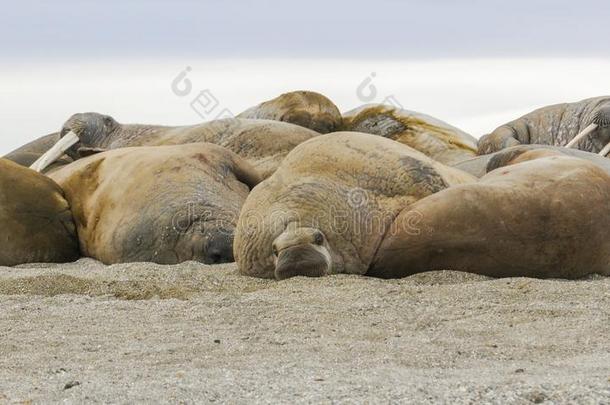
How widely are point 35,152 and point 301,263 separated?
8.15m

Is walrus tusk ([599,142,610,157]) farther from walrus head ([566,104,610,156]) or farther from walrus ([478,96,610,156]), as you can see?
walrus head ([566,104,610,156])

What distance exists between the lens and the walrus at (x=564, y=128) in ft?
60.9

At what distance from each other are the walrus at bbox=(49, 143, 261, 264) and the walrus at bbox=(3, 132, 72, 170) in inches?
111

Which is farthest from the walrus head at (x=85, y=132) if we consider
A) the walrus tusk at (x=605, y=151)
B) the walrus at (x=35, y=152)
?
the walrus tusk at (x=605, y=151)

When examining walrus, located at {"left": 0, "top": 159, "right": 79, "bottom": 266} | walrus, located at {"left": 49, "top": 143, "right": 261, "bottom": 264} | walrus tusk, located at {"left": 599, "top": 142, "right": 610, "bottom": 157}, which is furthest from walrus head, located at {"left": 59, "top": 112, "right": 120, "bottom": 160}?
walrus tusk, located at {"left": 599, "top": 142, "right": 610, "bottom": 157}

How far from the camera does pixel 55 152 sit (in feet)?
46.5

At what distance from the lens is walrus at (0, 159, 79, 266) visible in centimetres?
1064

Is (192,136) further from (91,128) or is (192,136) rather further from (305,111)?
(91,128)

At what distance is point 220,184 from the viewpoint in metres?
10.4

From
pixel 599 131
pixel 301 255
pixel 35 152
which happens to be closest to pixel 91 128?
pixel 35 152

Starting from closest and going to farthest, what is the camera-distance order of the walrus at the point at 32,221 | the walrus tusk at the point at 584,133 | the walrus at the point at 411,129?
the walrus at the point at 32,221, the walrus at the point at 411,129, the walrus tusk at the point at 584,133

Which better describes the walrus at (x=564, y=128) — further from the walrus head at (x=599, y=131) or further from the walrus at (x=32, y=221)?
the walrus at (x=32, y=221)

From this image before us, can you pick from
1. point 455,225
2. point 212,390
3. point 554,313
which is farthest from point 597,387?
point 455,225

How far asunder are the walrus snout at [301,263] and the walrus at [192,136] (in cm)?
411
